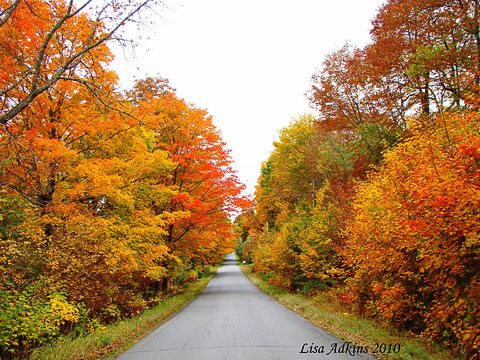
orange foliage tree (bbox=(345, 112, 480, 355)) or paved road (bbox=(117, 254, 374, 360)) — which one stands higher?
orange foliage tree (bbox=(345, 112, 480, 355))

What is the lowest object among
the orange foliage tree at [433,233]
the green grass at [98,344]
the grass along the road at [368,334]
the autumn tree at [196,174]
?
the grass along the road at [368,334]

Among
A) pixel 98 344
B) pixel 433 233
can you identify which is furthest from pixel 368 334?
pixel 98 344

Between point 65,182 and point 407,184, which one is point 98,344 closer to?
point 65,182

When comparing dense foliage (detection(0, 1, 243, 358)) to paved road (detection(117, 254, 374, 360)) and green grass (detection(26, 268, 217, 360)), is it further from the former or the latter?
paved road (detection(117, 254, 374, 360))

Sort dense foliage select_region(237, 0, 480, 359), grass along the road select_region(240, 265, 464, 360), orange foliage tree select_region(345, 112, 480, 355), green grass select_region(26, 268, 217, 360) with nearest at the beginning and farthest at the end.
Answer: orange foliage tree select_region(345, 112, 480, 355)
dense foliage select_region(237, 0, 480, 359)
grass along the road select_region(240, 265, 464, 360)
green grass select_region(26, 268, 217, 360)

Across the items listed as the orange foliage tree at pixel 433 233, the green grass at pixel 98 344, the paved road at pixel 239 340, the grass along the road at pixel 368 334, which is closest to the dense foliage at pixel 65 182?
the green grass at pixel 98 344

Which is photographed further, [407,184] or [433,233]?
[407,184]

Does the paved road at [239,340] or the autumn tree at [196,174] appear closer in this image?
the paved road at [239,340]

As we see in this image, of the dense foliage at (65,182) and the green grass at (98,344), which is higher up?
the dense foliage at (65,182)

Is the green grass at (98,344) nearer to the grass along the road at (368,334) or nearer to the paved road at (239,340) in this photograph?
the paved road at (239,340)

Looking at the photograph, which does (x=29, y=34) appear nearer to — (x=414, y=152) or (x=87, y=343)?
(x=87, y=343)

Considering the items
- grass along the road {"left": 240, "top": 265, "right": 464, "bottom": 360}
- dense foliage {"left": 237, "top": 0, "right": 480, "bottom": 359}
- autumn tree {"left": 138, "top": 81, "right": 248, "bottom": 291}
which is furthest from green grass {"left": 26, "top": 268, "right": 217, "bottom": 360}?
autumn tree {"left": 138, "top": 81, "right": 248, "bottom": 291}

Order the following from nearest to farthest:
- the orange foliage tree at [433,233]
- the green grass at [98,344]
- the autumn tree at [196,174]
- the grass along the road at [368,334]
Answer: the orange foliage tree at [433,233]
the grass along the road at [368,334]
the green grass at [98,344]
the autumn tree at [196,174]

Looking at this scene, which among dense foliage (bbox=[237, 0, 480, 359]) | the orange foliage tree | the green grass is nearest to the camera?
the orange foliage tree
